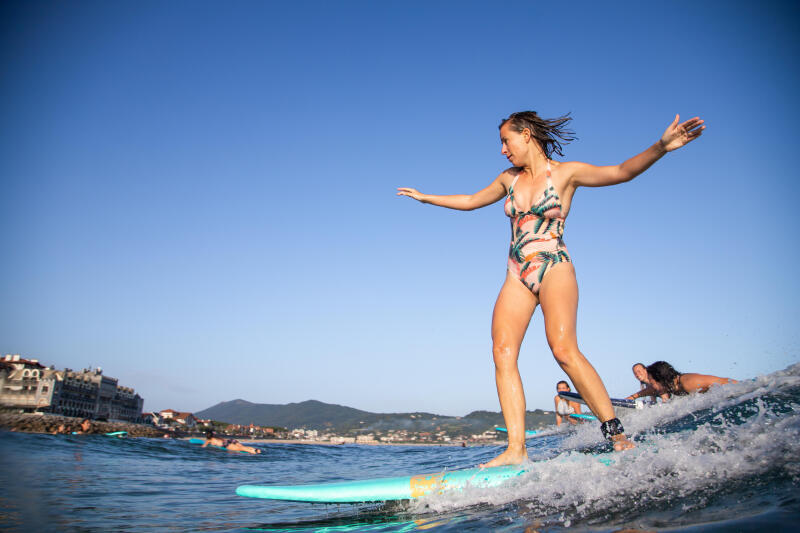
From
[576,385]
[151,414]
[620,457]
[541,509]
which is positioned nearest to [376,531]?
[541,509]

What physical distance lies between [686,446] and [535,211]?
179 cm

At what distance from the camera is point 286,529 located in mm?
2705

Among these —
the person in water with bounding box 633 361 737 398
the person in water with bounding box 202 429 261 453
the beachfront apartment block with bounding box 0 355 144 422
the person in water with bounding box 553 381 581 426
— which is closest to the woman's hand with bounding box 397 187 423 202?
the person in water with bounding box 633 361 737 398

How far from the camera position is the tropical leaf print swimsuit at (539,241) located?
327 centimetres

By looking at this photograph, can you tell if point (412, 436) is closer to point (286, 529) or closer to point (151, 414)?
point (151, 414)

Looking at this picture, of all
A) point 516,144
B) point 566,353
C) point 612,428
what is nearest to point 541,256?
point 566,353

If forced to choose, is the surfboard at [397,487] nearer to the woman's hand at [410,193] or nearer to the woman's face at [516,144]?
the woman's face at [516,144]

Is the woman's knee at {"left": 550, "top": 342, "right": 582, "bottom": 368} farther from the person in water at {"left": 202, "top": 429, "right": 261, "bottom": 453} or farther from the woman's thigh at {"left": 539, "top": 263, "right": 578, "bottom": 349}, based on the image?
the person in water at {"left": 202, "top": 429, "right": 261, "bottom": 453}

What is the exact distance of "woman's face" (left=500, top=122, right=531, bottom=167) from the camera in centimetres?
363

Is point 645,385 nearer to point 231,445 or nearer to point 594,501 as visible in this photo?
point 594,501

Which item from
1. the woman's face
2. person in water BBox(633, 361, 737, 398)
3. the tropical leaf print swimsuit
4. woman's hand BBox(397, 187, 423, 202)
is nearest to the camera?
the tropical leaf print swimsuit

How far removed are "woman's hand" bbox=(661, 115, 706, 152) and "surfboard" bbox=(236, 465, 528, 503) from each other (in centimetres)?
221

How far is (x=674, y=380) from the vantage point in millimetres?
7703

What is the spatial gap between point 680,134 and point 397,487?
9.30ft
